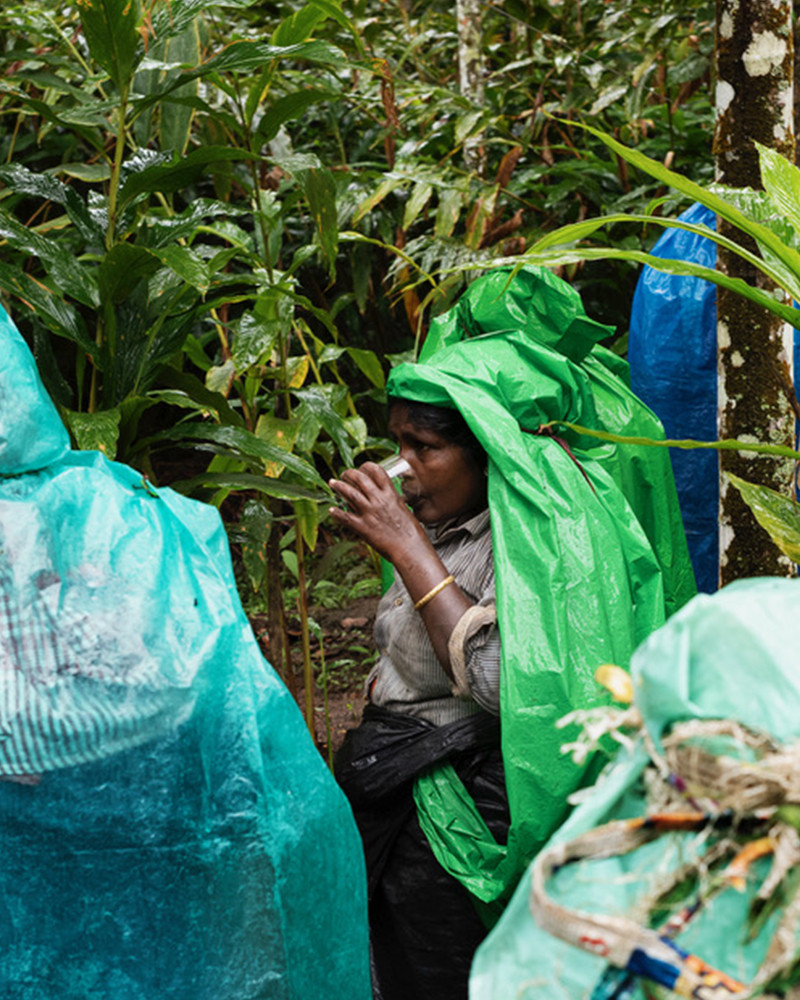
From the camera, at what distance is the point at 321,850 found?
1393mm

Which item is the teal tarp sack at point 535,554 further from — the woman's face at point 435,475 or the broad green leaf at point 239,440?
the broad green leaf at point 239,440

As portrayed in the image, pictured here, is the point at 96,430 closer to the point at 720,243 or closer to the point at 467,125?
the point at 720,243

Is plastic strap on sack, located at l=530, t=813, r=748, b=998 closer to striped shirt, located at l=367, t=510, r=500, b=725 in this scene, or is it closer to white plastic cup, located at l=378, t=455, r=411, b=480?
striped shirt, located at l=367, t=510, r=500, b=725

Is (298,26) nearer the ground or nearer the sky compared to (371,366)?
nearer the sky

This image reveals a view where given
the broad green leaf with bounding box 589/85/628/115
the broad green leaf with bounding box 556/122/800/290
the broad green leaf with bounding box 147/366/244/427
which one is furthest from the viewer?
the broad green leaf with bounding box 589/85/628/115

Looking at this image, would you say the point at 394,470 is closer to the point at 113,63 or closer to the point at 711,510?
the point at 113,63

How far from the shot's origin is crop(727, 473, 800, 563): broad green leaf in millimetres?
1525

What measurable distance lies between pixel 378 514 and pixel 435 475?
15 centimetres

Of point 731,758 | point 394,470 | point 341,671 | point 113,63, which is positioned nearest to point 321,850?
point 394,470

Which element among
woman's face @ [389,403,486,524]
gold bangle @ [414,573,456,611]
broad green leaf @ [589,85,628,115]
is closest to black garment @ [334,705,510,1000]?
gold bangle @ [414,573,456,611]

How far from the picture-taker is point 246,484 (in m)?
1.85

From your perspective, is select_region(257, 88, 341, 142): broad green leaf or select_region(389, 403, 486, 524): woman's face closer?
select_region(389, 403, 486, 524): woman's face

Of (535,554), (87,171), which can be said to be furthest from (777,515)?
(87,171)

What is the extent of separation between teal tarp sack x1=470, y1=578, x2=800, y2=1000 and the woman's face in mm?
1158
